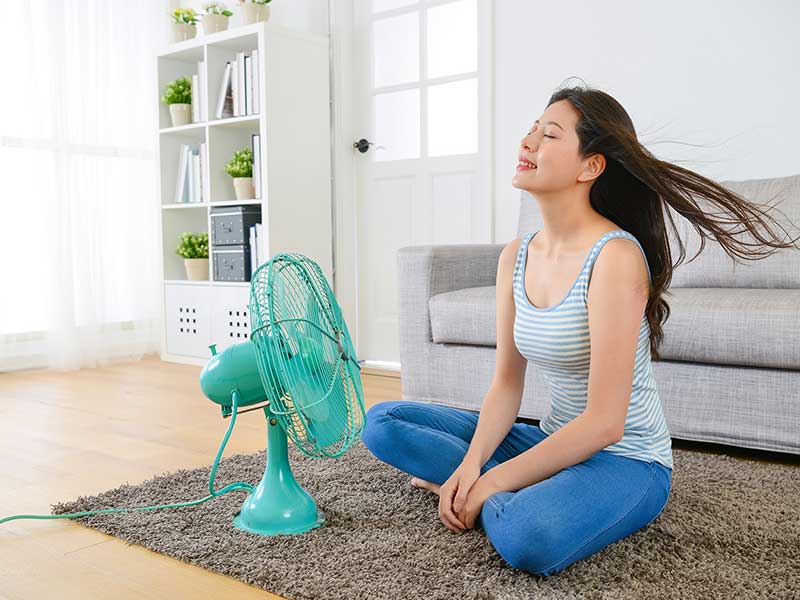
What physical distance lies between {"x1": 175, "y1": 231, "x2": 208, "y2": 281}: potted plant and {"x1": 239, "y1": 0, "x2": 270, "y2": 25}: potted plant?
3.53ft

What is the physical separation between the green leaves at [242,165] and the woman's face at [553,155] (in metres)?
2.62

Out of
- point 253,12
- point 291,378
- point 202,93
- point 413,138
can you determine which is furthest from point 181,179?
point 291,378

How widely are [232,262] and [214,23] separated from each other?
46.0 inches

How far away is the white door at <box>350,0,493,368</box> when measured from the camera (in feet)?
→ 12.2

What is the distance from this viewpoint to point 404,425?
163 centimetres

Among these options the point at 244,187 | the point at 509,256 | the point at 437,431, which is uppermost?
the point at 244,187

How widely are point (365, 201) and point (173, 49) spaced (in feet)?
3.97

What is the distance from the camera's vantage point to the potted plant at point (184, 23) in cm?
413

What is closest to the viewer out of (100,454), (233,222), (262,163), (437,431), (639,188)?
(639,188)

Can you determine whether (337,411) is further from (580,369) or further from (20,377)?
(20,377)

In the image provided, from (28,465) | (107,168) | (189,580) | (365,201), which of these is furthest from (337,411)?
(107,168)

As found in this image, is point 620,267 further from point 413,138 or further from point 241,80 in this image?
point 241,80

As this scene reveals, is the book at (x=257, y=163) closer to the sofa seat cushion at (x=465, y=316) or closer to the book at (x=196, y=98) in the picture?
the book at (x=196, y=98)

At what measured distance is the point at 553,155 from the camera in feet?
4.73
